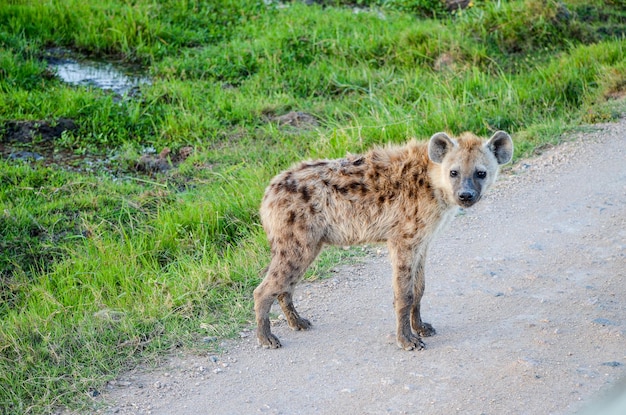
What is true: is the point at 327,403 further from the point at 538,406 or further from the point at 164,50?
the point at 164,50

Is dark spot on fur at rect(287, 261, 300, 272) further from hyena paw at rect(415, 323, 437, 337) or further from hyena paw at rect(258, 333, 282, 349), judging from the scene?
hyena paw at rect(415, 323, 437, 337)

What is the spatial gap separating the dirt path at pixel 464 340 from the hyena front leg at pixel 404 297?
0.06 meters

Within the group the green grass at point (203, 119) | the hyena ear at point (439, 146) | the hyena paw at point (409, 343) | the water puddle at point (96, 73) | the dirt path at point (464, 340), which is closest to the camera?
the dirt path at point (464, 340)

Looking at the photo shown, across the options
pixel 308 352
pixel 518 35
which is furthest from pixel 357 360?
pixel 518 35

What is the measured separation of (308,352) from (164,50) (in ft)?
16.9

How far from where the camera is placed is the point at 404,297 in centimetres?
398

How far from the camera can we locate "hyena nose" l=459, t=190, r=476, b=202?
3959mm

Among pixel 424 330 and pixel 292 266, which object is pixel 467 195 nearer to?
pixel 424 330

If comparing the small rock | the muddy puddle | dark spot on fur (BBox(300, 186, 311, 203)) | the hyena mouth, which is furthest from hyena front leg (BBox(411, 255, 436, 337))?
the muddy puddle

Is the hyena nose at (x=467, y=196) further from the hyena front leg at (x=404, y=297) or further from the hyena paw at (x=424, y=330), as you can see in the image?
the hyena paw at (x=424, y=330)

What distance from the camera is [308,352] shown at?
4.00m

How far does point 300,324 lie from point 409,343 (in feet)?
1.86

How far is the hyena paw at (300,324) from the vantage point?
166 inches

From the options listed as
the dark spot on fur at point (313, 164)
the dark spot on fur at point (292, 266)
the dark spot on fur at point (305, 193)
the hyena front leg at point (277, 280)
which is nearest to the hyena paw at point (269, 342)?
the hyena front leg at point (277, 280)
